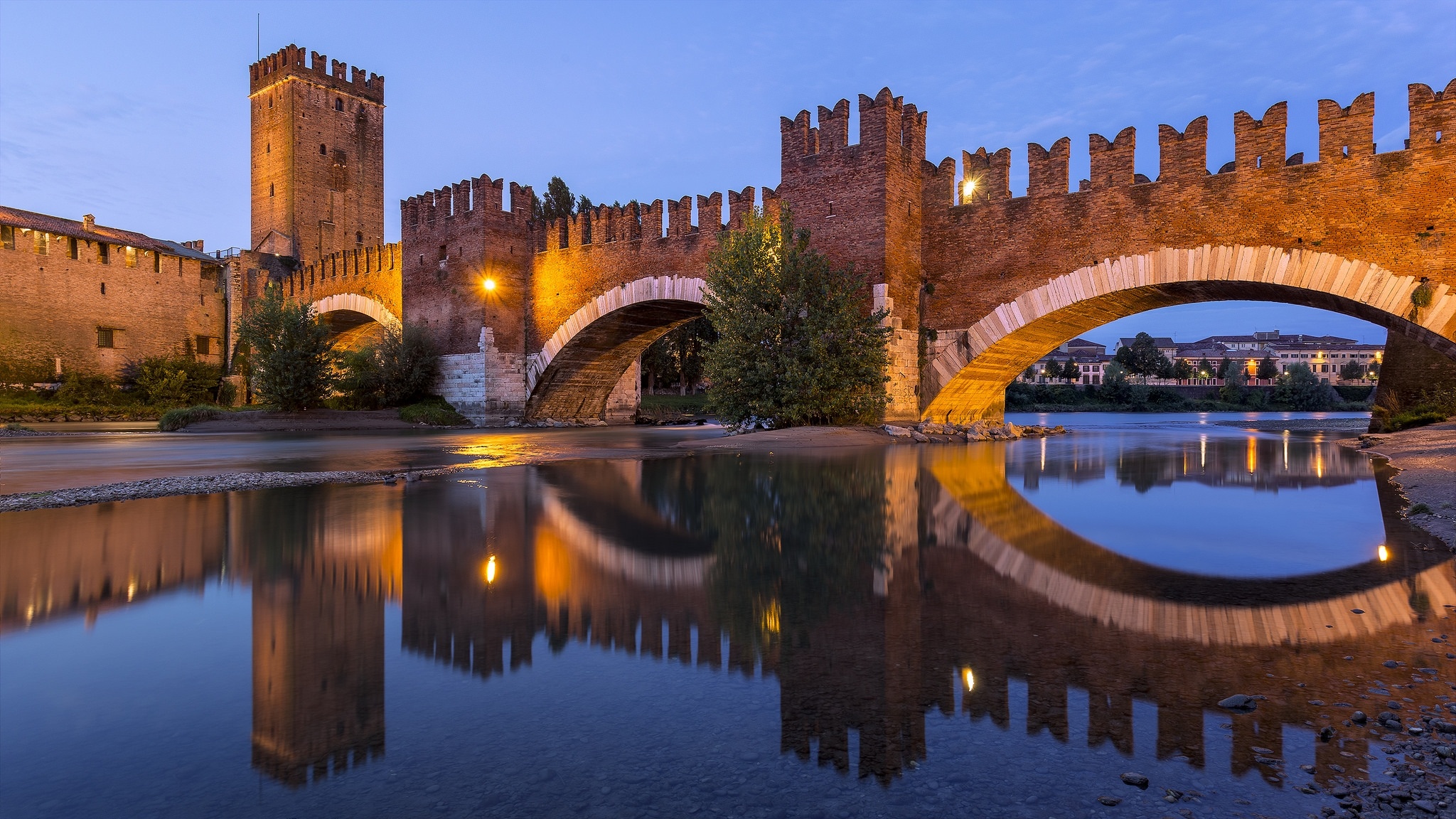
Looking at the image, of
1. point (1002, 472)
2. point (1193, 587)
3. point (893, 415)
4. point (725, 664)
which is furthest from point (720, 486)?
point (893, 415)

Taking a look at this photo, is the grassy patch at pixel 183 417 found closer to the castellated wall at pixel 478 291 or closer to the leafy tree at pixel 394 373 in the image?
the leafy tree at pixel 394 373

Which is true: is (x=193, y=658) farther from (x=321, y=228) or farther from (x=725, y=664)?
(x=321, y=228)

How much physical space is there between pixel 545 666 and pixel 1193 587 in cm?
300

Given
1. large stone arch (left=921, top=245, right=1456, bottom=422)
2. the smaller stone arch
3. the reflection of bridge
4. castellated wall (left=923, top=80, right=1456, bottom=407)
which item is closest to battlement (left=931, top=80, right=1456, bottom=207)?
castellated wall (left=923, top=80, right=1456, bottom=407)

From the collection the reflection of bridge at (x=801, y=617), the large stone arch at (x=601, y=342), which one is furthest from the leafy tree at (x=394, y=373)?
the reflection of bridge at (x=801, y=617)

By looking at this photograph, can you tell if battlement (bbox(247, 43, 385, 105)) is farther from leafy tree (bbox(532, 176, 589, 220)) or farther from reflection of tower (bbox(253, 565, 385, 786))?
reflection of tower (bbox(253, 565, 385, 786))

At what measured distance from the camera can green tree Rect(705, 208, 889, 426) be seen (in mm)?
14945

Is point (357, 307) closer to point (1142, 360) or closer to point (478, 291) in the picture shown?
point (478, 291)

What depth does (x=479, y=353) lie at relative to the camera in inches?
934

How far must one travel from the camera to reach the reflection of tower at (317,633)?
211 centimetres

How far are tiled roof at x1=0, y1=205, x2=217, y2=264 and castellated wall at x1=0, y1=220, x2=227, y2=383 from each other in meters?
0.24

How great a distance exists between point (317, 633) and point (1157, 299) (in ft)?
54.1

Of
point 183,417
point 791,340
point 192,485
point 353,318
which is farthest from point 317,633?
point 353,318

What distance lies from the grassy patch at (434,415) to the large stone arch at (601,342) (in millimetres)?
2011
